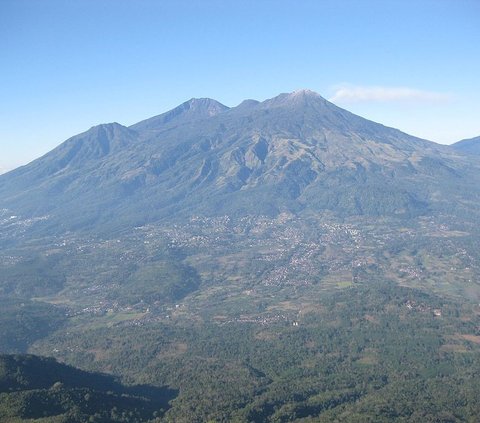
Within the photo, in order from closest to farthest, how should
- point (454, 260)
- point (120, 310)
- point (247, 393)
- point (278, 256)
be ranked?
point (247, 393) → point (120, 310) → point (454, 260) → point (278, 256)

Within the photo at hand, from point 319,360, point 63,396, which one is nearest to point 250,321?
point 319,360

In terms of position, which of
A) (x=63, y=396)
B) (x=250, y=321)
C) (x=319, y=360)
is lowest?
(x=319, y=360)

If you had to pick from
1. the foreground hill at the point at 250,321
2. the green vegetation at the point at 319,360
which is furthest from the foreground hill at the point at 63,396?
the green vegetation at the point at 319,360

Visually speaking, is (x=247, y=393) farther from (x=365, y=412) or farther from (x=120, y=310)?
(x=120, y=310)

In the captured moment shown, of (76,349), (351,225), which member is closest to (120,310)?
(76,349)

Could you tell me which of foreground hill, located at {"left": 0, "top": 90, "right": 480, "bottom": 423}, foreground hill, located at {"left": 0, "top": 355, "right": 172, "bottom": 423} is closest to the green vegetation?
foreground hill, located at {"left": 0, "top": 90, "right": 480, "bottom": 423}

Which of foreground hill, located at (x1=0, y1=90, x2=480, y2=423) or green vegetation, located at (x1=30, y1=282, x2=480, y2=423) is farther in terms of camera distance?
foreground hill, located at (x1=0, y1=90, x2=480, y2=423)

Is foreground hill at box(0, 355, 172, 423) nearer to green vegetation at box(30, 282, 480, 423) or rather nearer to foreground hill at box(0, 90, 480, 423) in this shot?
foreground hill at box(0, 90, 480, 423)

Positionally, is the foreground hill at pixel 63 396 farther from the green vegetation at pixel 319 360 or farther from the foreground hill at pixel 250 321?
the green vegetation at pixel 319 360

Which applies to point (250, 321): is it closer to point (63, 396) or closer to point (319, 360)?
point (319, 360)
